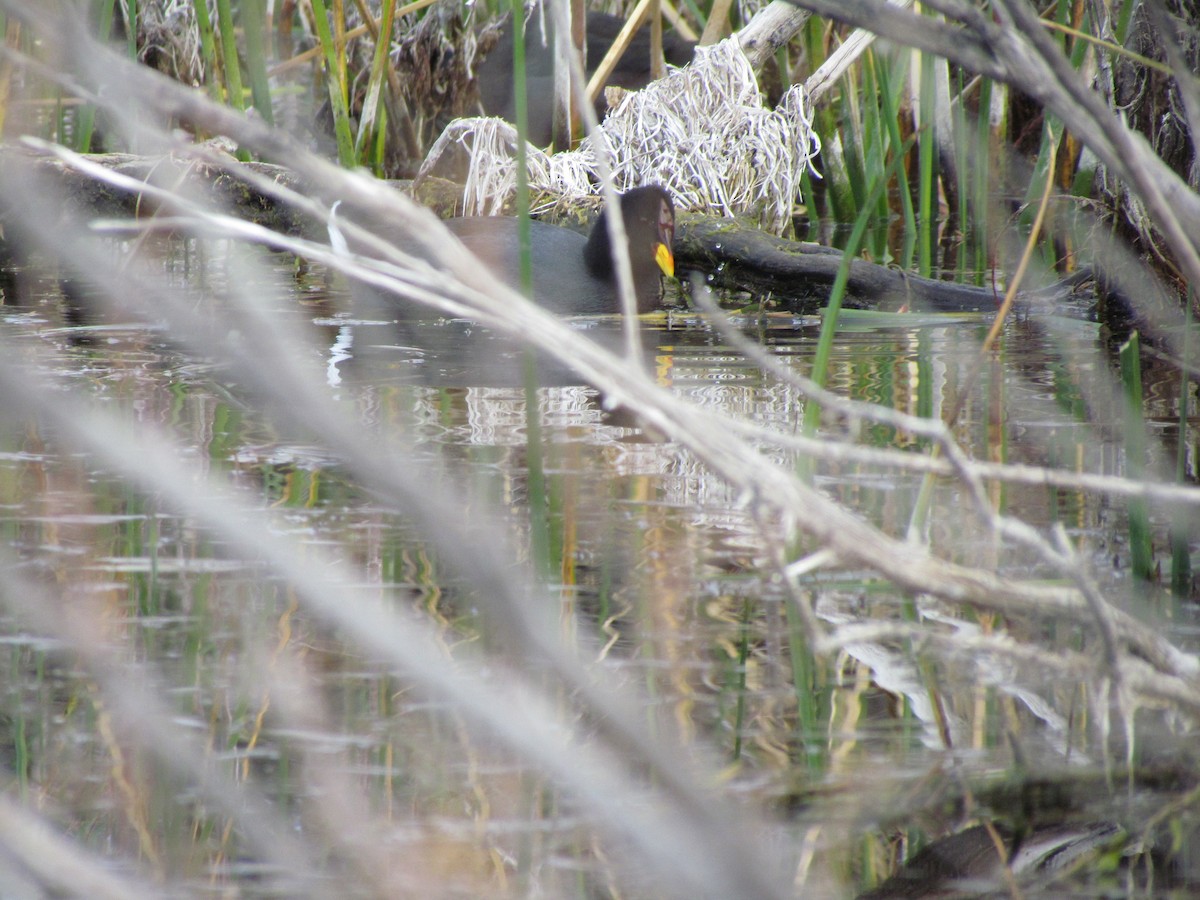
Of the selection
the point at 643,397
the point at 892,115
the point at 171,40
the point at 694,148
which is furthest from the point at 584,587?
the point at 171,40

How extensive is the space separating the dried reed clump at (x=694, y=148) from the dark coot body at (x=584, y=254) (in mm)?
446

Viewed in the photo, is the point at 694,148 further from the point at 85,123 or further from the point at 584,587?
the point at 584,587

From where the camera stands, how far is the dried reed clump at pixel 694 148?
16.2 feet

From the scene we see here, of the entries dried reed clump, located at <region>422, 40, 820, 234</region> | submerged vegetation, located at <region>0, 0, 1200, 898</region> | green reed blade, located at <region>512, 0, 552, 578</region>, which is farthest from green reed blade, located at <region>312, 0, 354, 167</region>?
green reed blade, located at <region>512, 0, 552, 578</region>

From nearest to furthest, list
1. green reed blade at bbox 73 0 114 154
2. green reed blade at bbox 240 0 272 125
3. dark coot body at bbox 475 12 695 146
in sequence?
green reed blade at bbox 240 0 272 125
green reed blade at bbox 73 0 114 154
dark coot body at bbox 475 12 695 146

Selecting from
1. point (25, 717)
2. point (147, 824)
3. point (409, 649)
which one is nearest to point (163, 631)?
point (25, 717)

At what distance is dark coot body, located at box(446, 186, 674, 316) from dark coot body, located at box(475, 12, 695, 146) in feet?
5.03

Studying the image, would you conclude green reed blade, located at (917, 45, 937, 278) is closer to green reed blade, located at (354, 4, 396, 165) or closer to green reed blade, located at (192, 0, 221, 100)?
green reed blade, located at (354, 4, 396, 165)

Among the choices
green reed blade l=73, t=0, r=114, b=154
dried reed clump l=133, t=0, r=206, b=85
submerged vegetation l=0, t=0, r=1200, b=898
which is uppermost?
dried reed clump l=133, t=0, r=206, b=85

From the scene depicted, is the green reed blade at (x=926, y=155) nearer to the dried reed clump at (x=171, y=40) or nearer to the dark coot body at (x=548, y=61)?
the dark coot body at (x=548, y=61)

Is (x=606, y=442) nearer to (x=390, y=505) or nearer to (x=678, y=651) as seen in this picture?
(x=390, y=505)

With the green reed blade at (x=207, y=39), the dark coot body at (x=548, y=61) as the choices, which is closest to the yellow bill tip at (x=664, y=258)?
the green reed blade at (x=207, y=39)

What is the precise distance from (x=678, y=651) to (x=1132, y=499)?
1.97 feet

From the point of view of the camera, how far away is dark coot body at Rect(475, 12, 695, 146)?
241 inches
